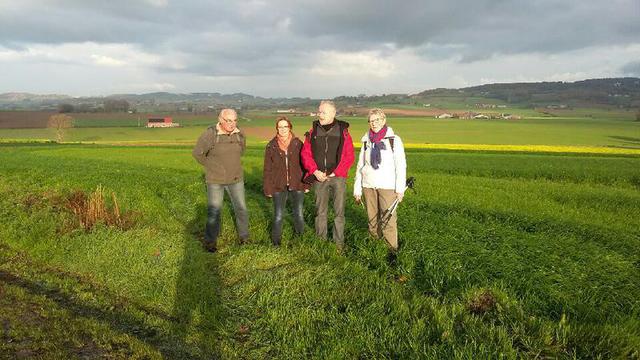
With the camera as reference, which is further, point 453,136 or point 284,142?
point 453,136

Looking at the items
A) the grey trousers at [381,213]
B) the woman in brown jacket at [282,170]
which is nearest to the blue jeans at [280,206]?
the woman in brown jacket at [282,170]

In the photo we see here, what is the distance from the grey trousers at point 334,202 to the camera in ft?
26.1

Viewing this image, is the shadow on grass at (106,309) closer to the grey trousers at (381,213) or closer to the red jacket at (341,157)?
the red jacket at (341,157)

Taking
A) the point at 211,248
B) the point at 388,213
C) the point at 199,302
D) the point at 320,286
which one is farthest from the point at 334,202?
the point at 199,302

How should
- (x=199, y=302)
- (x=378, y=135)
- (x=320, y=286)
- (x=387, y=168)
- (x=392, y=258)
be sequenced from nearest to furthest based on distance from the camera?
(x=199, y=302), (x=320, y=286), (x=378, y=135), (x=387, y=168), (x=392, y=258)

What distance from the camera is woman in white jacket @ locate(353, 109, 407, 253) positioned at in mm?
7500

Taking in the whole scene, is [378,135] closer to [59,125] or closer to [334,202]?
[334,202]

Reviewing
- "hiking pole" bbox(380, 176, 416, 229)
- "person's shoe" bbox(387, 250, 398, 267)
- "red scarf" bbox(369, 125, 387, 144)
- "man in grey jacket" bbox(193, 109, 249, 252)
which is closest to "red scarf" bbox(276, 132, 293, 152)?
"man in grey jacket" bbox(193, 109, 249, 252)

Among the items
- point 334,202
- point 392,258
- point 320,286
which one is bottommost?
point 392,258

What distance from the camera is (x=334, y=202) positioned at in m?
8.14

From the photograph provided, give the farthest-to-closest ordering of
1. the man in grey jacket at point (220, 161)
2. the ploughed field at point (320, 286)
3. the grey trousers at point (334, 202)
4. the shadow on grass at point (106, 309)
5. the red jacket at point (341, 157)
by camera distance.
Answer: the man in grey jacket at point (220, 161)
the grey trousers at point (334, 202)
the red jacket at point (341, 157)
the shadow on grass at point (106, 309)
the ploughed field at point (320, 286)

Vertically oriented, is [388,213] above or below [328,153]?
below

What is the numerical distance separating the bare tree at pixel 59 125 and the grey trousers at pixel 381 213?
275ft

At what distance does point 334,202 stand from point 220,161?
238 cm
